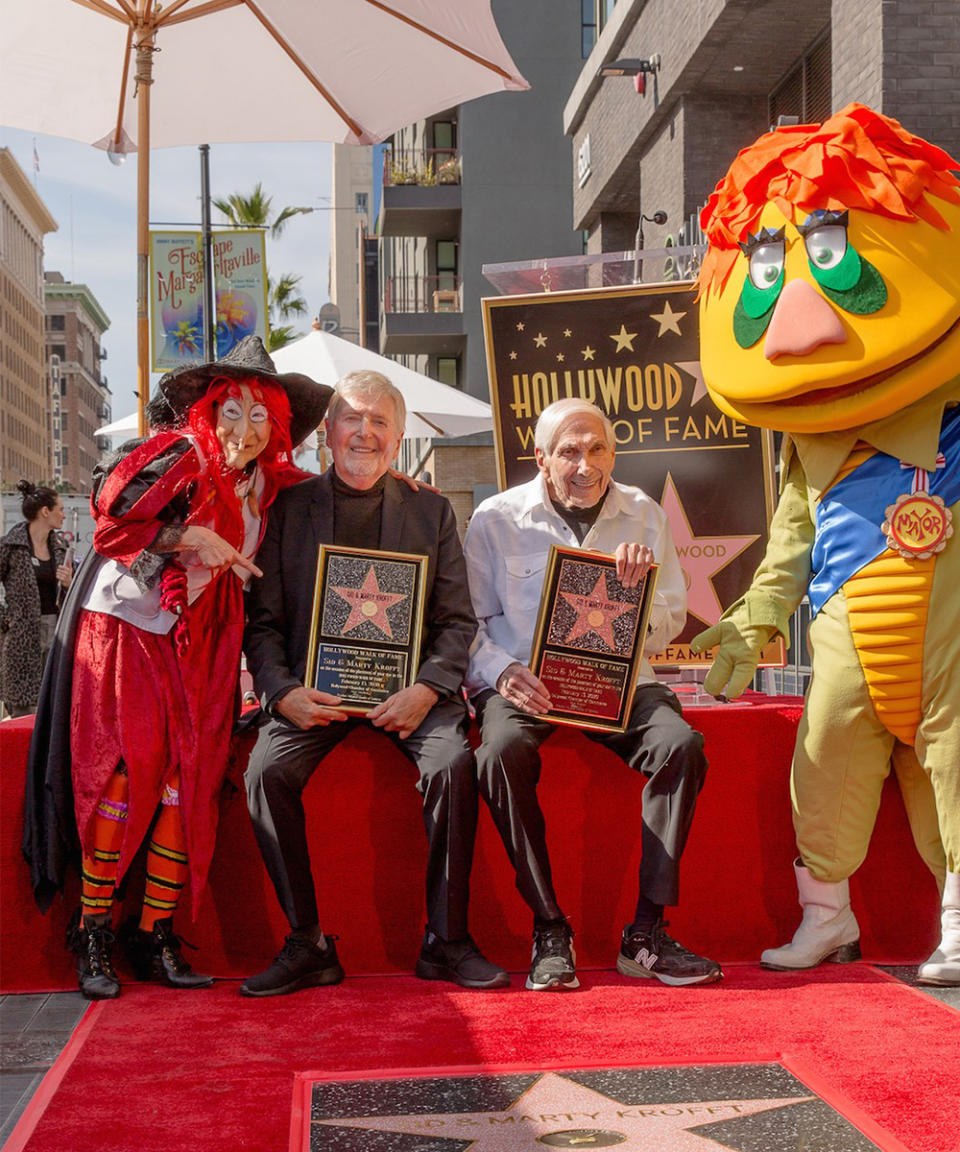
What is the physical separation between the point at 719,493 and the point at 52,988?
327 centimetres

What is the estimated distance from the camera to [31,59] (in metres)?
5.87

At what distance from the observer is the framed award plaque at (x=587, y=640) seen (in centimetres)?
430

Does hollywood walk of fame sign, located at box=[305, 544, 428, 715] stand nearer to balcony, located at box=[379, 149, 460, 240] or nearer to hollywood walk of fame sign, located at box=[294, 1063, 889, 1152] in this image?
hollywood walk of fame sign, located at box=[294, 1063, 889, 1152]

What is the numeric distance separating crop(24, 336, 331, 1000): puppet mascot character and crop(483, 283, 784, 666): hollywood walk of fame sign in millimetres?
1922

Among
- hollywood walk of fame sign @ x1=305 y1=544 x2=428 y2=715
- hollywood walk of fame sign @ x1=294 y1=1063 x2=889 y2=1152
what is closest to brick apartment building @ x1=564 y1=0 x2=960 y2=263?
hollywood walk of fame sign @ x1=305 y1=544 x2=428 y2=715

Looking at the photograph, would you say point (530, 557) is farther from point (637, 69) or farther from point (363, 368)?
point (637, 69)

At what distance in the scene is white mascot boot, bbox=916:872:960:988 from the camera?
13.3ft

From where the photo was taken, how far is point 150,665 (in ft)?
13.8

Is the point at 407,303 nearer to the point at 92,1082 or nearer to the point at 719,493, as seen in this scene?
the point at 719,493

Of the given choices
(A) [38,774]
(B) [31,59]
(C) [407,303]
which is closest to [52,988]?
(A) [38,774]

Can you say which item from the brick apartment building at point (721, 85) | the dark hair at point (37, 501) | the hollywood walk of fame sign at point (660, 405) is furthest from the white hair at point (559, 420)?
Answer: the dark hair at point (37, 501)

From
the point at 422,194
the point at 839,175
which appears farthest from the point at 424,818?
the point at 422,194

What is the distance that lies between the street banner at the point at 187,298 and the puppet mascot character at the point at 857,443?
1011 cm

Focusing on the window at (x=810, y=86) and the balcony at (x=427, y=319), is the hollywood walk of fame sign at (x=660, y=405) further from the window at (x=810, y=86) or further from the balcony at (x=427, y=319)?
the balcony at (x=427, y=319)
